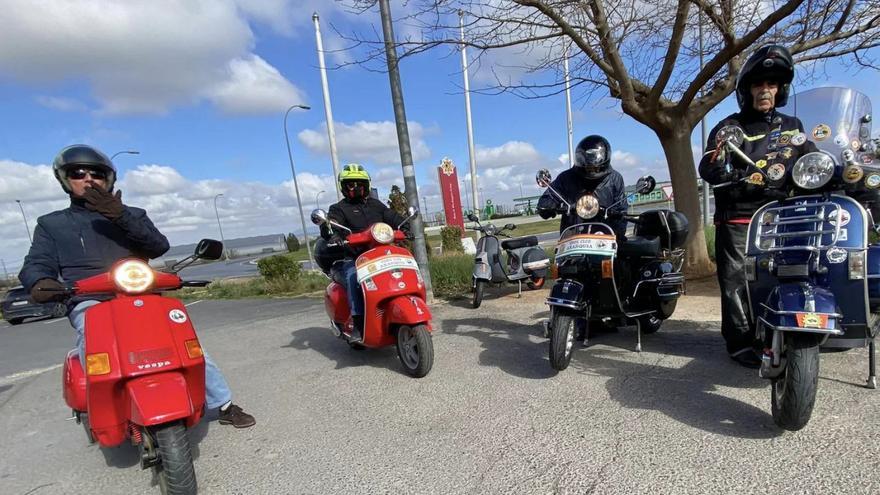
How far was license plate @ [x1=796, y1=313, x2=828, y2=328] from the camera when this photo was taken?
227 centimetres

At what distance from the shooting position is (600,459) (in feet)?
7.82

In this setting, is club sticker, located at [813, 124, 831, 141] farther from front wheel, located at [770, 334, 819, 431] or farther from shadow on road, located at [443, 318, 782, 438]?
shadow on road, located at [443, 318, 782, 438]

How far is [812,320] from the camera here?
229 centimetres

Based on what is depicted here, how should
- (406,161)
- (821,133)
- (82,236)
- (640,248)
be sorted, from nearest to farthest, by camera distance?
(82,236)
(821,133)
(640,248)
(406,161)

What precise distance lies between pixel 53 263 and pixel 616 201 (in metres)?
3.92

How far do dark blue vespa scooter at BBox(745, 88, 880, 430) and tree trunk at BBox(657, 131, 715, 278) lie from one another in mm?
4139

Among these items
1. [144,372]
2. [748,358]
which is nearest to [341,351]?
[144,372]

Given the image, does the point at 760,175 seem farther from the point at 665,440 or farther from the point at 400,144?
the point at 400,144

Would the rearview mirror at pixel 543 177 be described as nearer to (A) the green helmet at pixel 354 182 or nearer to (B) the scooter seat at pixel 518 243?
(A) the green helmet at pixel 354 182

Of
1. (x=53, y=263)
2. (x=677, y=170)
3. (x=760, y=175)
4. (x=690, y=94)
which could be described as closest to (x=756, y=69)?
(x=760, y=175)

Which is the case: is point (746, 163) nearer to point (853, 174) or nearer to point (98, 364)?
point (853, 174)

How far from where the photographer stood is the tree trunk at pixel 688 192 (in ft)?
22.6

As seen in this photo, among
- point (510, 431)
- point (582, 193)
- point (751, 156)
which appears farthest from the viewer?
point (582, 193)

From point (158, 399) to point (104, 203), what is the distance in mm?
1067
